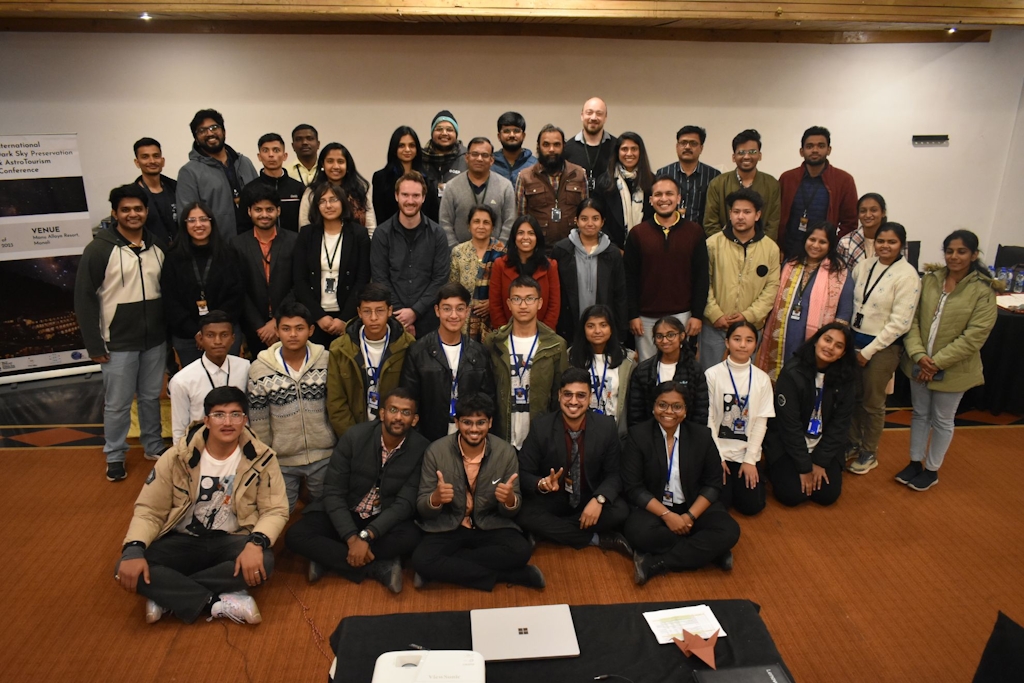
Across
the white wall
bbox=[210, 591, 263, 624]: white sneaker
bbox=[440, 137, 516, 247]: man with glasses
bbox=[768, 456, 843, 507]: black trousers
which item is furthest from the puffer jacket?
bbox=[210, 591, 263, 624]: white sneaker

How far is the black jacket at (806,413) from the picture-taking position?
4.11 metres

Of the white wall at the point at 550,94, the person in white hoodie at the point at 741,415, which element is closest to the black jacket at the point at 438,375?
the person in white hoodie at the point at 741,415

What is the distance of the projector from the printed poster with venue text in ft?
17.5

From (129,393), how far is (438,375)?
1.99 metres

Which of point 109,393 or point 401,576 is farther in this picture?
point 109,393

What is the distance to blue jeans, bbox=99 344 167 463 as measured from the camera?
4219 millimetres

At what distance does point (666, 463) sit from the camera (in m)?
3.65

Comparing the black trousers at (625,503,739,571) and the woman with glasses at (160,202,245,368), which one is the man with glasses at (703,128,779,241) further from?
the woman with glasses at (160,202,245,368)

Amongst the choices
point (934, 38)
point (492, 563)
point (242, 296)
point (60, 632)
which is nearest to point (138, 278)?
point (242, 296)

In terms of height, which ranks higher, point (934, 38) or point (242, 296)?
point (934, 38)

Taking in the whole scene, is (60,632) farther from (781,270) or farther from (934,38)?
(934,38)

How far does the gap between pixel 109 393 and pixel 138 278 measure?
72 cm

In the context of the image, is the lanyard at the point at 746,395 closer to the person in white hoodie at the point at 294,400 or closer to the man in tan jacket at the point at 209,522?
the person in white hoodie at the point at 294,400

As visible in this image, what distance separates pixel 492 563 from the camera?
3.35 meters
